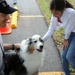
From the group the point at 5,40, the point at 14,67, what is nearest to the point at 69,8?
the point at 14,67

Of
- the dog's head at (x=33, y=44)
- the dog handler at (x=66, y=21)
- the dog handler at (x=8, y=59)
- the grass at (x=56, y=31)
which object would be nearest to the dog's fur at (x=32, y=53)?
the dog's head at (x=33, y=44)

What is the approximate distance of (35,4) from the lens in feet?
40.8

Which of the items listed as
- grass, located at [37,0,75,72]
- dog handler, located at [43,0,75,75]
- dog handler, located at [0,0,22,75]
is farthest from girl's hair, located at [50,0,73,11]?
grass, located at [37,0,75,72]

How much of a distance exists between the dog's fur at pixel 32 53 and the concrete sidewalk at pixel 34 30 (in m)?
0.71

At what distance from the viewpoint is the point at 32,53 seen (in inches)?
183

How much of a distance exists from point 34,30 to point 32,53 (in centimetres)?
372

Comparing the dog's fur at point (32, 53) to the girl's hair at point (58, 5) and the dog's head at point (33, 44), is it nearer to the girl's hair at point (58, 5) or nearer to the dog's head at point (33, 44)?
the dog's head at point (33, 44)

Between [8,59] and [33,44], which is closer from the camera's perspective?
[8,59]

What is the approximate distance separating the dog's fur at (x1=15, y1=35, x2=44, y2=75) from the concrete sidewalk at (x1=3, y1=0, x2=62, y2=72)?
2.33 feet

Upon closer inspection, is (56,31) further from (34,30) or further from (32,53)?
(32,53)

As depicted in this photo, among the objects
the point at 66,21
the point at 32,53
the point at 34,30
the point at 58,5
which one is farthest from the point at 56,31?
the point at 58,5

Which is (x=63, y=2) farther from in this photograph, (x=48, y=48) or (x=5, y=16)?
(x=48, y=48)

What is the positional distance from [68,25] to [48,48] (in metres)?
2.59

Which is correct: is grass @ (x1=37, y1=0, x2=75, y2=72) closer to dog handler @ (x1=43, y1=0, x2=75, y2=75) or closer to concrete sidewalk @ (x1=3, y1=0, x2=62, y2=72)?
concrete sidewalk @ (x1=3, y1=0, x2=62, y2=72)
